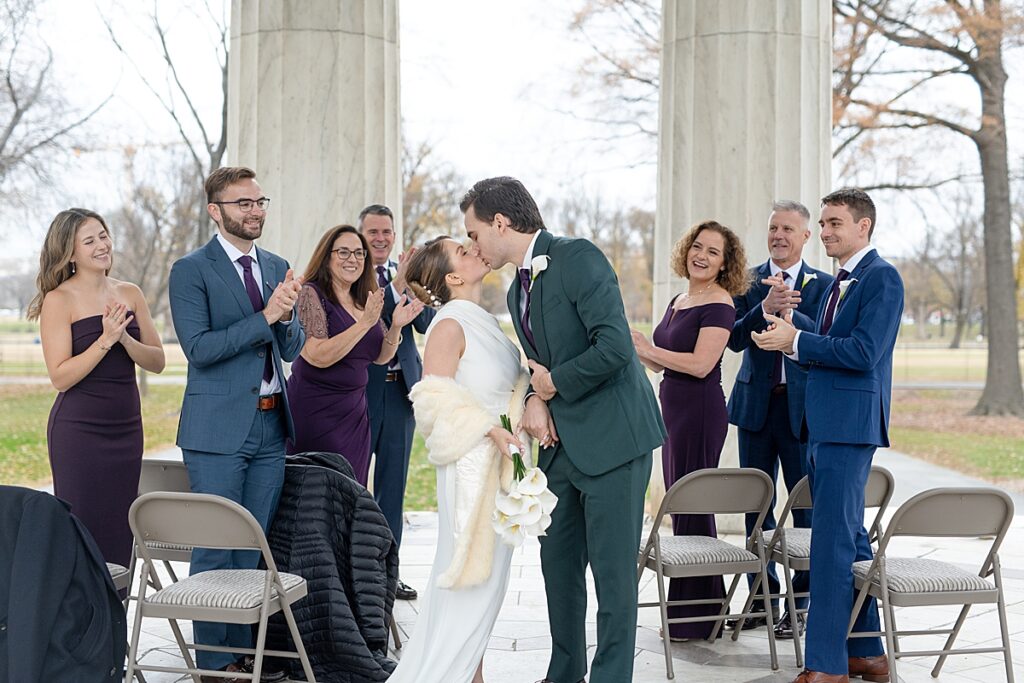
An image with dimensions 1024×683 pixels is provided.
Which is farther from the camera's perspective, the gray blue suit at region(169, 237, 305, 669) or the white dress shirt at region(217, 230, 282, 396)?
the white dress shirt at region(217, 230, 282, 396)

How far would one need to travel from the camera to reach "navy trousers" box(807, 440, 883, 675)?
4383mm

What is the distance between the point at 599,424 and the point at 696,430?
1.63 m

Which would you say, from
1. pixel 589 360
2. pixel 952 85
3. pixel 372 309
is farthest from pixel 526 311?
pixel 952 85

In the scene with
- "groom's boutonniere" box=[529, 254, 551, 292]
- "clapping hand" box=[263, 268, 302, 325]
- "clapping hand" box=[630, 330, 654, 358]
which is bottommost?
"clapping hand" box=[630, 330, 654, 358]

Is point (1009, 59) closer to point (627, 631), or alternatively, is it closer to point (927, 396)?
point (927, 396)

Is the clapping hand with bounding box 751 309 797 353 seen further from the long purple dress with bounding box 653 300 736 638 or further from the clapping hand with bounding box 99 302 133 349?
the clapping hand with bounding box 99 302 133 349

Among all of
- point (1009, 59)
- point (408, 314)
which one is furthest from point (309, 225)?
point (1009, 59)

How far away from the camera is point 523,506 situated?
370 cm

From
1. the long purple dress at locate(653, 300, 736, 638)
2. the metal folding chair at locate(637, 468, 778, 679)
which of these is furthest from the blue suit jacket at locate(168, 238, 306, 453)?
the long purple dress at locate(653, 300, 736, 638)

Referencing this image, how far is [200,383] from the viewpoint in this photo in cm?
457

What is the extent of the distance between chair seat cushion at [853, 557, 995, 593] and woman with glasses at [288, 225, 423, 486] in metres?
2.45

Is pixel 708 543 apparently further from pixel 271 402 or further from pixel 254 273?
pixel 254 273

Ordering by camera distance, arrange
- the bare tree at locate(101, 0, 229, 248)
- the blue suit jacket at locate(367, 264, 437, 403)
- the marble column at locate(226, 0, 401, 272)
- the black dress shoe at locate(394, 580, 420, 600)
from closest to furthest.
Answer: the blue suit jacket at locate(367, 264, 437, 403), the black dress shoe at locate(394, 580, 420, 600), the marble column at locate(226, 0, 401, 272), the bare tree at locate(101, 0, 229, 248)

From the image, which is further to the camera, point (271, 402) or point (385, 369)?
point (385, 369)
